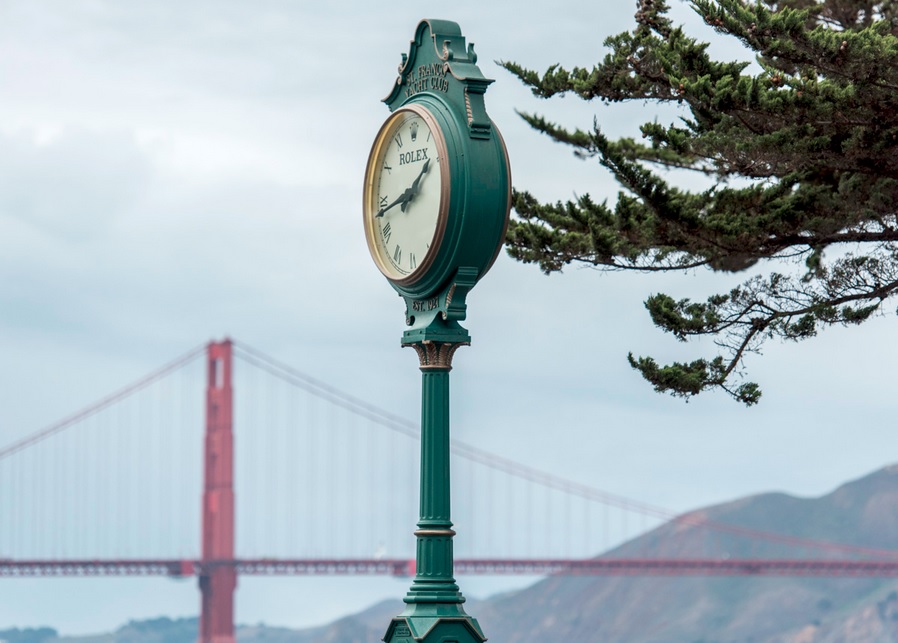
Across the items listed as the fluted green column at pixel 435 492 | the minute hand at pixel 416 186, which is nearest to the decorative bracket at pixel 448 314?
the fluted green column at pixel 435 492

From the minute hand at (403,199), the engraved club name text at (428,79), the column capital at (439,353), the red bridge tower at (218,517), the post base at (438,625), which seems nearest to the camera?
the post base at (438,625)

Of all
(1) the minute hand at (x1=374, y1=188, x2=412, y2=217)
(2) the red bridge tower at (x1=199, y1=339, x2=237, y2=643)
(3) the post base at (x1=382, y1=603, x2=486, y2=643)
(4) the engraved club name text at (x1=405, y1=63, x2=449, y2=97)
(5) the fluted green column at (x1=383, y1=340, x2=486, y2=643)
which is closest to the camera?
(3) the post base at (x1=382, y1=603, x2=486, y2=643)

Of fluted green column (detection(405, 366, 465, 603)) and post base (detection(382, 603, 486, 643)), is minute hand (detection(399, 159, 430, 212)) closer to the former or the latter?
fluted green column (detection(405, 366, 465, 603))

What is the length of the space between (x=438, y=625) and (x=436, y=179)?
2.95m

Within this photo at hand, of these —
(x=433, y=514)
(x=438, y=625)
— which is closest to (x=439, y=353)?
(x=433, y=514)

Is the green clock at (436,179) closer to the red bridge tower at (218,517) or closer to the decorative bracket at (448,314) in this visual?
the decorative bracket at (448,314)

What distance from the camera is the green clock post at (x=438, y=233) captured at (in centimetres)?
1282

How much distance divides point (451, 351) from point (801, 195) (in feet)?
23.3

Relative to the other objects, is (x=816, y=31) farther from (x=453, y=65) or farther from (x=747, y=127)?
(x=453, y=65)

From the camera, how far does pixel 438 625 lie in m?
12.8

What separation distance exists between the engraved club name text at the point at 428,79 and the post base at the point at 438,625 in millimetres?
3499

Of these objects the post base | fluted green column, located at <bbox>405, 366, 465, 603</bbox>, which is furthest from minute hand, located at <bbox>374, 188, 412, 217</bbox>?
the post base

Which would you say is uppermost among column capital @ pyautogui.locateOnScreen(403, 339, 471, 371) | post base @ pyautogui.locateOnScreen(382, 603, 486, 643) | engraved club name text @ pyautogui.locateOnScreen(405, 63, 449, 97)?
engraved club name text @ pyautogui.locateOnScreen(405, 63, 449, 97)

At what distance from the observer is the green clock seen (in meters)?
12.8
